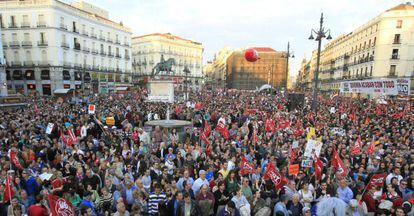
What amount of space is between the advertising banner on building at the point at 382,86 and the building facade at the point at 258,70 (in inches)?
2282

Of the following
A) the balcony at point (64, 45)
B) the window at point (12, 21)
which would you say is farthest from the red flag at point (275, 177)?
the window at point (12, 21)

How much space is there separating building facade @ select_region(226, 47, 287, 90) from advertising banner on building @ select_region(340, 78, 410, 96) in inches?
2282

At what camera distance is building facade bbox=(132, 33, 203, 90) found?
70500 mm

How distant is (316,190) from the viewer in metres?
Result: 6.12

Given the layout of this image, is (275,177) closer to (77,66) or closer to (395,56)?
(77,66)

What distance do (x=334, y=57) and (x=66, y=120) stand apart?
6893cm

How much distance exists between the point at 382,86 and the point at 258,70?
2515 inches

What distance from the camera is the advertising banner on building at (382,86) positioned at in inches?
536

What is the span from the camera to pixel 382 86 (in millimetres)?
15461

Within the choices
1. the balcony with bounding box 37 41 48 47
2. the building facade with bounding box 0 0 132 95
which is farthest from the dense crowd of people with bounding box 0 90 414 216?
the balcony with bounding box 37 41 48 47

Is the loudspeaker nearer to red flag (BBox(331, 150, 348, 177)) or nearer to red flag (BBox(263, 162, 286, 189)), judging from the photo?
red flag (BBox(331, 150, 348, 177))

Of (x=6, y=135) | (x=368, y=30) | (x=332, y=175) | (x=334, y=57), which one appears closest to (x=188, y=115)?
(x=6, y=135)

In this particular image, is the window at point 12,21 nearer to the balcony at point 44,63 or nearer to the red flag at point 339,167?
the balcony at point 44,63

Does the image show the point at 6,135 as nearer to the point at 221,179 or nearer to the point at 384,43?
the point at 221,179
